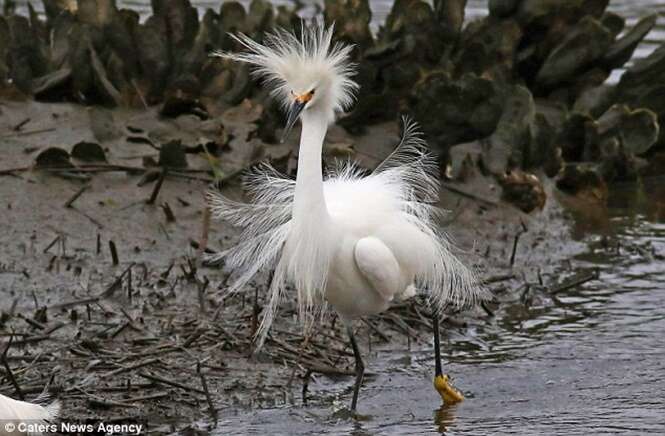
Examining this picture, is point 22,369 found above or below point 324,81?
below

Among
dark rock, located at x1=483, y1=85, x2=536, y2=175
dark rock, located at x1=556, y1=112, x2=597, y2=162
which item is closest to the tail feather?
dark rock, located at x1=483, y1=85, x2=536, y2=175

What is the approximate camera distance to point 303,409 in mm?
5902

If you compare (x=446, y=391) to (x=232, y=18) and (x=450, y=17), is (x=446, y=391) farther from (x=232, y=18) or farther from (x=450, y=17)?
(x=232, y=18)

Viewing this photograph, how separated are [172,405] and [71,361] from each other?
0.58 m

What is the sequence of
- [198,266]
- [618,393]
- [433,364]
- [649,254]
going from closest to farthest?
[618,393]
[433,364]
[198,266]
[649,254]

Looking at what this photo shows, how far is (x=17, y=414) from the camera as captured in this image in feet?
15.0

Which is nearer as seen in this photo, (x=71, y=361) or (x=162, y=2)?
(x=71, y=361)

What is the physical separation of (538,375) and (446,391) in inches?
24.5

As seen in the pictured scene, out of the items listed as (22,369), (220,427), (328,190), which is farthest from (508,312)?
(22,369)

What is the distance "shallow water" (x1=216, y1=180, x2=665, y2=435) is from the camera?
5742mm

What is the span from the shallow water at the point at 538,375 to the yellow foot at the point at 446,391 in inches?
1.6

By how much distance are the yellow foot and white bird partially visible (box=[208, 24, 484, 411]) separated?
0.16 ft

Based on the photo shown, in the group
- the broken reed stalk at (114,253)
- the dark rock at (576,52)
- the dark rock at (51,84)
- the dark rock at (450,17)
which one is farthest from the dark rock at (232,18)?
the broken reed stalk at (114,253)

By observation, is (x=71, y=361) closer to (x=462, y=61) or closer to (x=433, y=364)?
(x=433, y=364)
